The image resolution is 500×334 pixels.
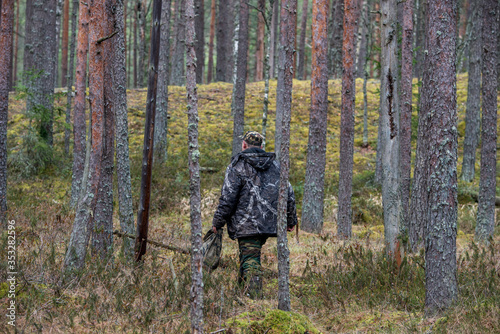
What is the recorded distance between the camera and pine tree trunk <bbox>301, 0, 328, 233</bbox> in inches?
390

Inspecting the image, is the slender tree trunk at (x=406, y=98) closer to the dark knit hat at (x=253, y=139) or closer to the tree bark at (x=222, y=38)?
the dark knit hat at (x=253, y=139)

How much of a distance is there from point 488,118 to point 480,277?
400cm

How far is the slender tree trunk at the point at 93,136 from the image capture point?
5328 mm

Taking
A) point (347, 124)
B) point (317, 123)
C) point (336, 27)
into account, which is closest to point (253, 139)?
point (347, 124)

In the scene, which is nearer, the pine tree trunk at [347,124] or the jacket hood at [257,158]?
the jacket hood at [257,158]

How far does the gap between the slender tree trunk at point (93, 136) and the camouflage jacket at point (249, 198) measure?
170 cm

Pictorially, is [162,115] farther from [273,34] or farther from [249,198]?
[273,34]

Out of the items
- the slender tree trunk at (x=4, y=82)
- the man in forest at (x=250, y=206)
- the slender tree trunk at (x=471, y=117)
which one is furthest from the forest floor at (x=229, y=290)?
the slender tree trunk at (x=471, y=117)

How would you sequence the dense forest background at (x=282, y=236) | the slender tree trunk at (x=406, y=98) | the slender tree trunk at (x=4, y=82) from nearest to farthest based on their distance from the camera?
the dense forest background at (x=282, y=236)
the slender tree trunk at (x=4, y=82)
the slender tree trunk at (x=406, y=98)

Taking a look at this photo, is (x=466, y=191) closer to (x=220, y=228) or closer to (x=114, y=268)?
(x=220, y=228)

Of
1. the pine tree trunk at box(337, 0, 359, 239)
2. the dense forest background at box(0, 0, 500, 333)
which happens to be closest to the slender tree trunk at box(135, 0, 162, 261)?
the dense forest background at box(0, 0, 500, 333)

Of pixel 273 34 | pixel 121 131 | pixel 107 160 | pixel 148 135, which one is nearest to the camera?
pixel 148 135

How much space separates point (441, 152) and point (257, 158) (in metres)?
2.20

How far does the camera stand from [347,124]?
32.1 feet
